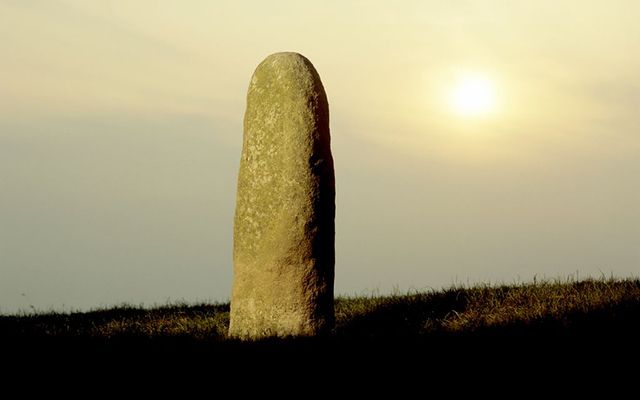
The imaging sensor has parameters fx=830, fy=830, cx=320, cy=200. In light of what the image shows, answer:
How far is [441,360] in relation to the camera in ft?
25.5

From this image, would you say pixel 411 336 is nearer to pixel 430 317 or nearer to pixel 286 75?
pixel 430 317

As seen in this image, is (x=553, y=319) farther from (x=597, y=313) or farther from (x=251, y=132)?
(x=251, y=132)

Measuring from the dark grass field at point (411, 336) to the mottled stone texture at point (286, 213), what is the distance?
1.73ft

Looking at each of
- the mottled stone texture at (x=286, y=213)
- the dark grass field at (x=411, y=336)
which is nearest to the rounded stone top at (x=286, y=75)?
the mottled stone texture at (x=286, y=213)

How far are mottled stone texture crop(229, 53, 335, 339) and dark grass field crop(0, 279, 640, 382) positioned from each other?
53cm

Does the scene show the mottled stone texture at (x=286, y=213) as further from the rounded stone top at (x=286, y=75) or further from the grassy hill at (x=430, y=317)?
the grassy hill at (x=430, y=317)

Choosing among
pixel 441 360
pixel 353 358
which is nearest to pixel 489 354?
pixel 441 360

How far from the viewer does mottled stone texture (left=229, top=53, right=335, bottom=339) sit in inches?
389

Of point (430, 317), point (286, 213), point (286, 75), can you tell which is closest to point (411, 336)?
point (430, 317)

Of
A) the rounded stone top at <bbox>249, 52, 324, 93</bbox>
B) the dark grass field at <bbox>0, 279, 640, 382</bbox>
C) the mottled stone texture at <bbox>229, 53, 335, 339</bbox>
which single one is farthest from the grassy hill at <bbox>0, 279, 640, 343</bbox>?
the rounded stone top at <bbox>249, 52, 324, 93</bbox>

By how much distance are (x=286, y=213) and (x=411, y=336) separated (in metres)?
2.06

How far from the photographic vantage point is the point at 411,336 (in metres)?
9.22

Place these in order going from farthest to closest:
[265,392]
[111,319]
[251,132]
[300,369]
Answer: [111,319], [251,132], [300,369], [265,392]

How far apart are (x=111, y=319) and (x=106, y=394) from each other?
22.5 ft
